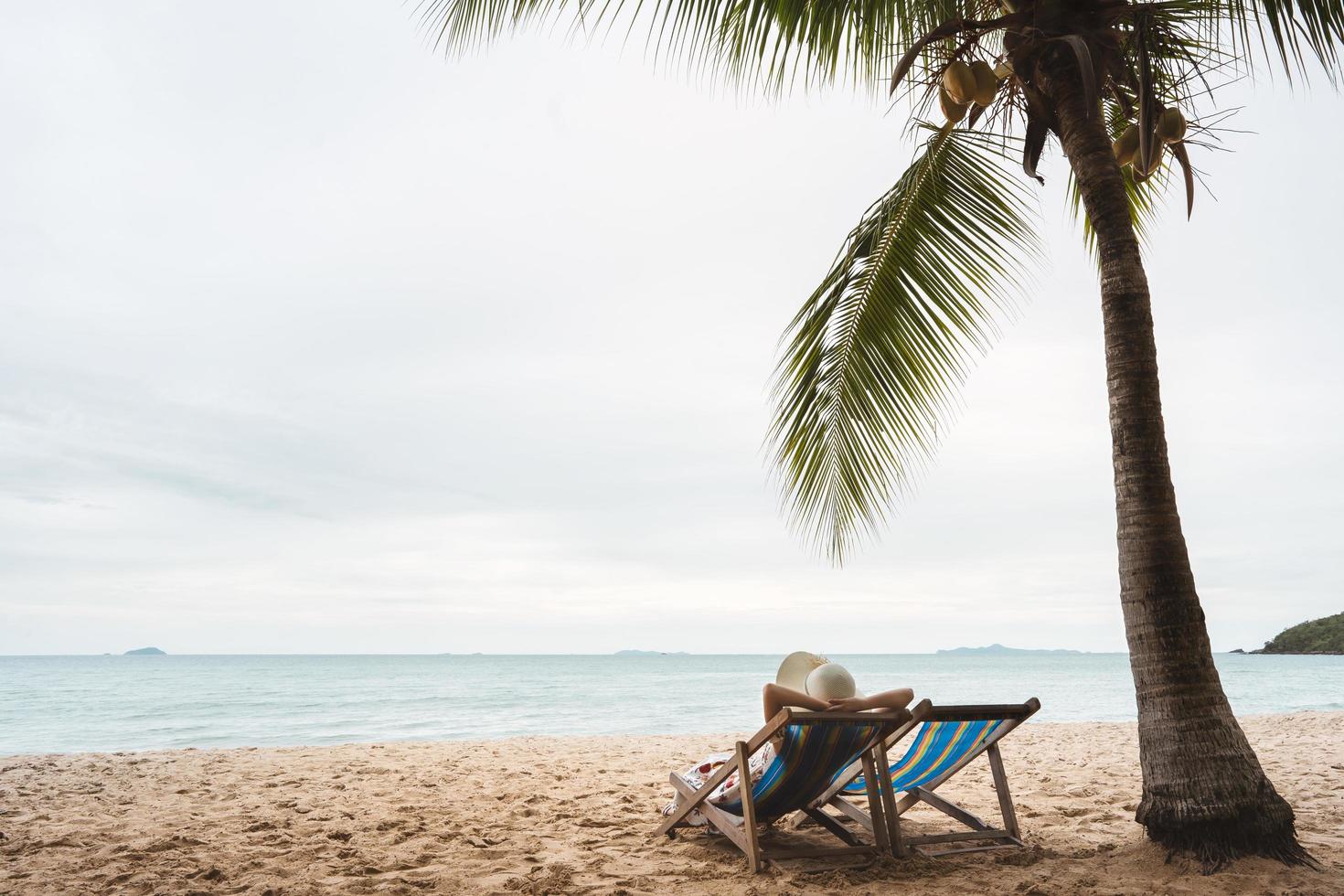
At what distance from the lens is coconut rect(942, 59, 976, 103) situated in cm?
304

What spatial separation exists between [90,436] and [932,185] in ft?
85.1

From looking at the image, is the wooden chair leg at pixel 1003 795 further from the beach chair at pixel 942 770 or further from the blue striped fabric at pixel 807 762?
the blue striped fabric at pixel 807 762

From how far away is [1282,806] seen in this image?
255 cm

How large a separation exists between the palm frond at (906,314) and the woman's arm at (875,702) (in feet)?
3.81

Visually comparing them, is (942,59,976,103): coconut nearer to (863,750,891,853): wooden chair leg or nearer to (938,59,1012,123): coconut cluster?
(938,59,1012,123): coconut cluster

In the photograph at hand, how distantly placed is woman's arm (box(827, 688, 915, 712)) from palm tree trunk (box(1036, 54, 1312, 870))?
2.49ft

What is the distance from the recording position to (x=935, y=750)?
3.25 metres

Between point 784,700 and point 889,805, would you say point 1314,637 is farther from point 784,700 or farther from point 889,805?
point 784,700

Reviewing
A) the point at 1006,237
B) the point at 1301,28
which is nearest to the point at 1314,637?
the point at 1006,237

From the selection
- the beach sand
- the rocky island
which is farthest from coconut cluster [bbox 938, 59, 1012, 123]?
the rocky island

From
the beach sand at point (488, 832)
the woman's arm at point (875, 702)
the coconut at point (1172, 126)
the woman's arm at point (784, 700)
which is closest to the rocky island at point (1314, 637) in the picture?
the beach sand at point (488, 832)

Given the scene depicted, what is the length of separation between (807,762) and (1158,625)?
1.26 m

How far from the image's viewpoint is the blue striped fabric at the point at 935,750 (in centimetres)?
310

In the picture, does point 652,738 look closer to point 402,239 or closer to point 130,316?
point 402,239
